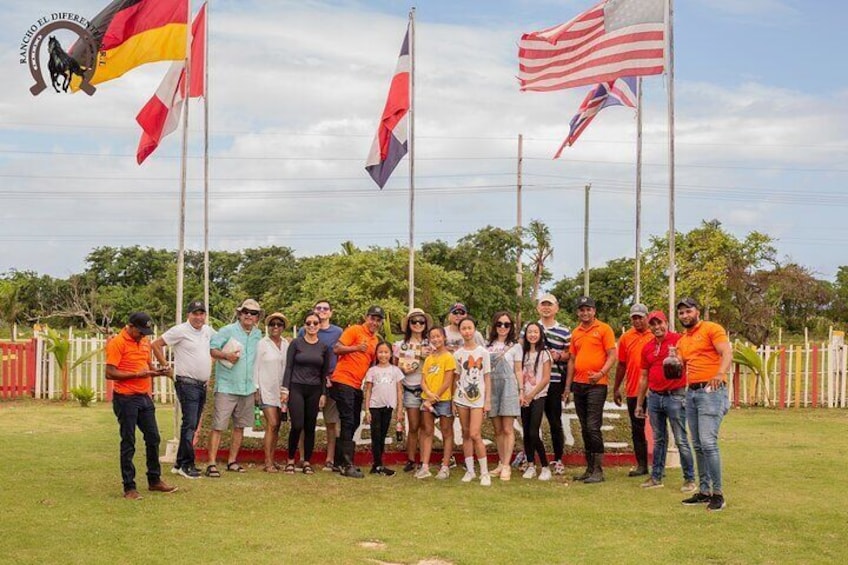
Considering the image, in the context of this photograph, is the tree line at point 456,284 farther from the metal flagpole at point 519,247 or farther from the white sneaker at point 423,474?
the white sneaker at point 423,474

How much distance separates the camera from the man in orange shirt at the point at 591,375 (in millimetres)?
10406

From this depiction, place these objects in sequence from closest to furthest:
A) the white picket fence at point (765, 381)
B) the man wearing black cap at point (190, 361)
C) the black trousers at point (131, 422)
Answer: the black trousers at point (131, 422), the man wearing black cap at point (190, 361), the white picket fence at point (765, 381)

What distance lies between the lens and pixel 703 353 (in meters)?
8.98

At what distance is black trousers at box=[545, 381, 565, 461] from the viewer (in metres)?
10.6

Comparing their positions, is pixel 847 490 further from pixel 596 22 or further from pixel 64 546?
pixel 64 546

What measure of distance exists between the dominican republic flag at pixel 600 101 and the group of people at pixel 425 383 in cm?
384

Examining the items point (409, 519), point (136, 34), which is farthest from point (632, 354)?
point (136, 34)

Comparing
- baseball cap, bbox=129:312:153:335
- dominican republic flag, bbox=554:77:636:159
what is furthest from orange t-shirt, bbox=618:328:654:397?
baseball cap, bbox=129:312:153:335

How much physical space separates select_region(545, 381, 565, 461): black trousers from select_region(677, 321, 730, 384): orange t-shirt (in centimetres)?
179

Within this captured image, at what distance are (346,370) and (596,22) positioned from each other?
16.6ft

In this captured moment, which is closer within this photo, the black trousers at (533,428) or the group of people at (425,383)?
the group of people at (425,383)

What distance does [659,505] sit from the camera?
916 cm

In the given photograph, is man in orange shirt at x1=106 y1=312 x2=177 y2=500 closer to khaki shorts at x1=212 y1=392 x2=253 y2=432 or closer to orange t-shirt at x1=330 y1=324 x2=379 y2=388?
khaki shorts at x1=212 y1=392 x2=253 y2=432

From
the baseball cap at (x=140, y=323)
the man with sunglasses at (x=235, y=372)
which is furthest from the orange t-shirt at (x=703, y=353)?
the baseball cap at (x=140, y=323)
